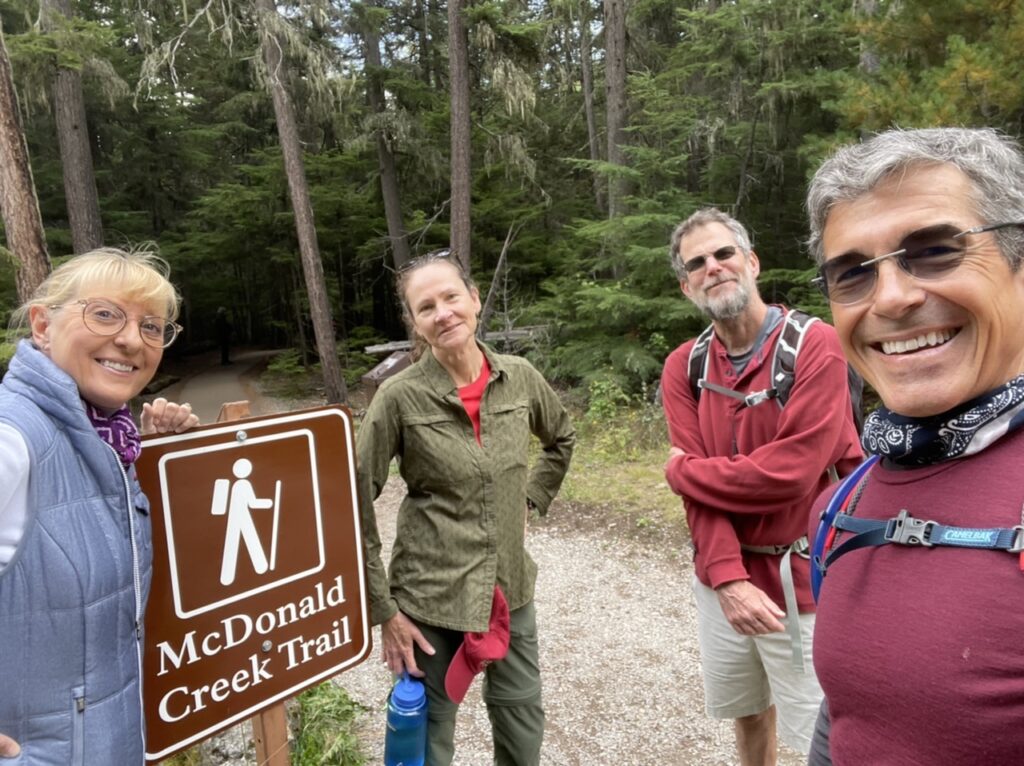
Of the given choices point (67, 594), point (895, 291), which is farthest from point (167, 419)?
point (895, 291)

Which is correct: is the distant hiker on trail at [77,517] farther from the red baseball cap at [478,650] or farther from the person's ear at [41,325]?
the red baseball cap at [478,650]

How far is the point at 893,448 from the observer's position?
3.54 ft

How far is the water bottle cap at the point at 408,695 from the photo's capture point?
83.0 inches

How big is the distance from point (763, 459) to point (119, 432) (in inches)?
71.9

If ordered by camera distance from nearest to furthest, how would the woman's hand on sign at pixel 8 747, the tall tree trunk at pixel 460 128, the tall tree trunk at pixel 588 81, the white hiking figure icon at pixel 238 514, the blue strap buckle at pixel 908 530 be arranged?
the blue strap buckle at pixel 908 530 → the woman's hand on sign at pixel 8 747 → the white hiking figure icon at pixel 238 514 → the tall tree trunk at pixel 460 128 → the tall tree trunk at pixel 588 81

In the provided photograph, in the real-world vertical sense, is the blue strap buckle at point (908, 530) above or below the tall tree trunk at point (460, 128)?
below

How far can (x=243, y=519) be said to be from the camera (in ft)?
6.00

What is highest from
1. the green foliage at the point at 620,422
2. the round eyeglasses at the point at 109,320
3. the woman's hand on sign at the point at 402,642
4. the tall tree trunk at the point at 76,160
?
the tall tree trunk at the point at 76,160

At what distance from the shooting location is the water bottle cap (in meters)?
2.11

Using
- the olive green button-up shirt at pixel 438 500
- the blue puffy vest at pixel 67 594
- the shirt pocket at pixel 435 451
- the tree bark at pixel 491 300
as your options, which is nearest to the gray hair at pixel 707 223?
the olive green button-up shirt at pixel 438 500

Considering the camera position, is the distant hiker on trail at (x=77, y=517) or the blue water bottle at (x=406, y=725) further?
the blue water bottle at (x=406, y=725)

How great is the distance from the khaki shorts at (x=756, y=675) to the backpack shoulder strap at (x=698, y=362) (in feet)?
2.53

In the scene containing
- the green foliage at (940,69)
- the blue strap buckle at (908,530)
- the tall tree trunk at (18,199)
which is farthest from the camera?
the tall tree trunk at (18,199)

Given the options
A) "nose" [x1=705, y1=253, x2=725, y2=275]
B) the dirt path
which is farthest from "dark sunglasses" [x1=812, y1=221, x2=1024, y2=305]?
the dirt path
